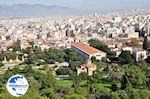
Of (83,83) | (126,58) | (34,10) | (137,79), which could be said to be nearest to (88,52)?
(126,58)

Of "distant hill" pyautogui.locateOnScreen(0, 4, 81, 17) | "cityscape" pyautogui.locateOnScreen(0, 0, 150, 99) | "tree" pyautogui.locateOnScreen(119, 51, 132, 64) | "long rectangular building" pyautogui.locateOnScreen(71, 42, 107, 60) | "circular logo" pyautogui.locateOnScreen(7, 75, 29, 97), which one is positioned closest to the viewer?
"circular logo" pyautogui.locateOnScreen(7, 75, 29, 97)

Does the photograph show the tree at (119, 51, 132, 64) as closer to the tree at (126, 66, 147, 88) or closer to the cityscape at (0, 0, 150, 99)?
the cityscape at (0, 0, 150, 99)

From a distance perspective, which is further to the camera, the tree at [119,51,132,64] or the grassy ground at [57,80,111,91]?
the tree at [119,51,132,64]

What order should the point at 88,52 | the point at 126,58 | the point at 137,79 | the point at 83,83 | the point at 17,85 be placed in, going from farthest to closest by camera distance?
the point at 88,52, the point at 126,58, the point at 83,83, the point at 137,79, the point at 17,85

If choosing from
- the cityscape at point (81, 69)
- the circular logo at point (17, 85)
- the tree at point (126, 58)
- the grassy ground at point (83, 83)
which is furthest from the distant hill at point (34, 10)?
the circular logo at point (17, 85)

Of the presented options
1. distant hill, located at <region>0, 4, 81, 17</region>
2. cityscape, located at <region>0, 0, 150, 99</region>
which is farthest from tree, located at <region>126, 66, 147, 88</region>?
distant hill, located at <region>0, 4, 81, 17</region>

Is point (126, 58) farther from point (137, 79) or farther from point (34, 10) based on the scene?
point (34, 10)

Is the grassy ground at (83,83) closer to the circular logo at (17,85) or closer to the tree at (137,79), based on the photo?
the tree at (137,79)

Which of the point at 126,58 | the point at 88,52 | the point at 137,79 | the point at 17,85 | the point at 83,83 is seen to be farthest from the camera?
the point at 88,52

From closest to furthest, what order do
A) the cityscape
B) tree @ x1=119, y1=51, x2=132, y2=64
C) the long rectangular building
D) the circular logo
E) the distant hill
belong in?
1. the circular logo
2. the cityscape
3. tree @ x1=119, y1=51, x2=132, y2=64
4. the long rectangular building
5. the distant hill
